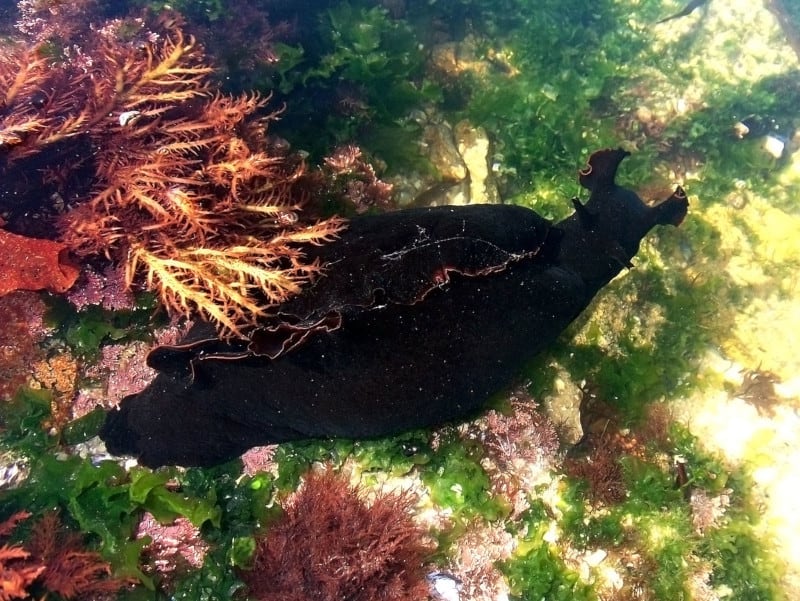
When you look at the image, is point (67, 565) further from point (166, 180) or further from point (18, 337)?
point (166, 180)

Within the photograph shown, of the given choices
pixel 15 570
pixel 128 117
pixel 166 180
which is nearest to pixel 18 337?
pixel 15 570

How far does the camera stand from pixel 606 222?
4910 millimetres

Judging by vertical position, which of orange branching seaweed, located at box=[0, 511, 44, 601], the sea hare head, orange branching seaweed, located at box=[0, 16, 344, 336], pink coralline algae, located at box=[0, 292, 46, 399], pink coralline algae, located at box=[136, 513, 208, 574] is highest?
orange branching seaweed, located at box=[0, 16, 344, 336]

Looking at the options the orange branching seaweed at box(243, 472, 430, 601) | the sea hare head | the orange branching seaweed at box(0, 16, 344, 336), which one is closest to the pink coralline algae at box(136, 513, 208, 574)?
the orange branching seaweed at box(243, 472, 430, 601)

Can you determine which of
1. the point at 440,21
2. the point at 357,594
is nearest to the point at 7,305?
the point at 357,594

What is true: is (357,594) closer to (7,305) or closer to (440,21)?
(7,305)

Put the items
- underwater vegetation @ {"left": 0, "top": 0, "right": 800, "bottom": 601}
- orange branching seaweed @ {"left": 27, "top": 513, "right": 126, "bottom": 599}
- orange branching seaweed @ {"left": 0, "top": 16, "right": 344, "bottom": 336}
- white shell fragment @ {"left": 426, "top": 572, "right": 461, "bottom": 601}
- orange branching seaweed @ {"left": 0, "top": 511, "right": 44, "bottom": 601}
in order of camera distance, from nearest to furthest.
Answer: orange branching seaweed @ {"left": 0, "top": 511, "right": 44, "bottom": 601} → orange branching seaweed @ {"left": 0, "top": 16, "right": 344, "bottom": 336} → orange branching seaweed @ {"left": 27, "top": 513, "right": 126, "bottom": 599} → underwater vegetation @ {"left": 0, "top": 0, "right": 800, "bottom": 601} → white shell fragment @ {"left": 426, "top": 572, "right": 461, "bottom": 601}

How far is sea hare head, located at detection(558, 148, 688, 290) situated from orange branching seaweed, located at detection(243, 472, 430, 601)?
2.77m

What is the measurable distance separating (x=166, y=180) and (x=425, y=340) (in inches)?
91.2

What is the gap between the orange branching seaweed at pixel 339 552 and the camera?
414cm

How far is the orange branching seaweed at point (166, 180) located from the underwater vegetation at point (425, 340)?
0.03 metres

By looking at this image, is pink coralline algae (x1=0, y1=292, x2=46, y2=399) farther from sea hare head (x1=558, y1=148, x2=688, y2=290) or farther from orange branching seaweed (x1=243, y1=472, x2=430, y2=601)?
sea hare head (x1=558, y1=148, x2=688, y2=290)

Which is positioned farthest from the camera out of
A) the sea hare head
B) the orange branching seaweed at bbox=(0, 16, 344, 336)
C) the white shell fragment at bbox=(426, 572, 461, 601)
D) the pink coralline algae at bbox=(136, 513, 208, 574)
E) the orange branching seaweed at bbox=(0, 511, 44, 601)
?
the sea hare head

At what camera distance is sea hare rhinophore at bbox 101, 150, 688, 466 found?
372cm
